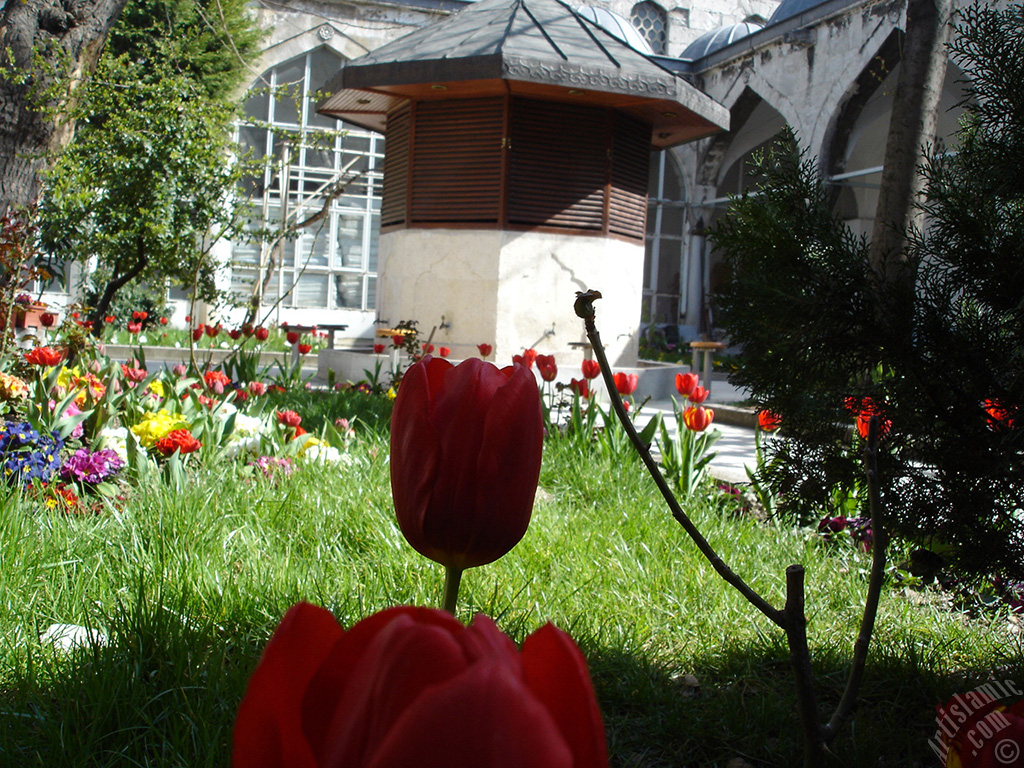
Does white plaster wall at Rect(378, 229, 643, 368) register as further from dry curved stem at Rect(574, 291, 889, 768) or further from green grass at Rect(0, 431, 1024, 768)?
dry curved stem at Rect(574, 291, 889, 768)

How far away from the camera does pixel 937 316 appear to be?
1.81 m

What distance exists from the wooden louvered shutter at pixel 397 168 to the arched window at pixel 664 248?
996 centimetres

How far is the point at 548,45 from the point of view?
412 inches

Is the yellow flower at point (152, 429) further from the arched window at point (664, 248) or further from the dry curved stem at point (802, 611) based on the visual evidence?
the arched window at point (664, 248)

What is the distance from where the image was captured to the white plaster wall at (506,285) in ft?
35.8

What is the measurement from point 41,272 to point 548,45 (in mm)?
6930

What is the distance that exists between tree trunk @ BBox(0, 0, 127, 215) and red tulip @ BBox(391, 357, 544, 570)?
555 centimetres

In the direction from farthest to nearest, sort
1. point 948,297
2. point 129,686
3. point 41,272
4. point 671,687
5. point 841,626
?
point 41,272
point 841,626
point 671,687
point 948,297
point 129,686

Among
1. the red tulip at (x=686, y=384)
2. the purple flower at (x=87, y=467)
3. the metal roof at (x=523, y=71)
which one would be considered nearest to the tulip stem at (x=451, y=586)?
the purple flower at (x=87, y=467)

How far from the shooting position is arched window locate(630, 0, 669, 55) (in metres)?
22.5

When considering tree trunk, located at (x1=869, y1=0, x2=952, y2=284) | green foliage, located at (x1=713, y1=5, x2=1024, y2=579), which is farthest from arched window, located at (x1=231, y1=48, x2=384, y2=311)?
green foliage, located at (x1=713, y1=5, x2=1024, y2=579)

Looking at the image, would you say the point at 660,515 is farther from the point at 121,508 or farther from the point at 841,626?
the point at 121,508

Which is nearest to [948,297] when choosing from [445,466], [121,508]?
[445,466]

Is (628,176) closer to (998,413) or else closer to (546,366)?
(546,366)
